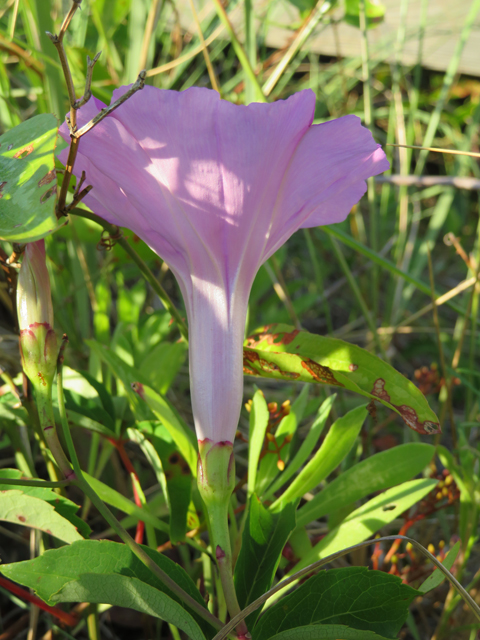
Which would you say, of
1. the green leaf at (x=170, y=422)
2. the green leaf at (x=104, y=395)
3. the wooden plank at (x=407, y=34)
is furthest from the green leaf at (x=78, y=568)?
the wooden plank at (x=407, y=34)

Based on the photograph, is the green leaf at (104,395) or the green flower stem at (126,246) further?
the green leaf at (104,395)

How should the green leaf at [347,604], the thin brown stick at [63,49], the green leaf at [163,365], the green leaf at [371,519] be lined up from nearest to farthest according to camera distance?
the thin brown stick at [63,49], the green leaf at [347,604], the green leaf at [371,519], the green leaf at [163,365]

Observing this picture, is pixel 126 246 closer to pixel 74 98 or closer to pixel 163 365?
pixel 74 98

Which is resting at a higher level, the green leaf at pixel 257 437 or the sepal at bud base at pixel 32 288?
the sepal at bud base at pixel 32 288

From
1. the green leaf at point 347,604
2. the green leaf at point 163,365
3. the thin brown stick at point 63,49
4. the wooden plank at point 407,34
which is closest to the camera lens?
the thin brown stick at point 63,49

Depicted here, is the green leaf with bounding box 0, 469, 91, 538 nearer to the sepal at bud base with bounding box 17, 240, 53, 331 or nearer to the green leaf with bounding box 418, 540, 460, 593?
the sepal at bud base with bounding box 17, 240, 53, 331

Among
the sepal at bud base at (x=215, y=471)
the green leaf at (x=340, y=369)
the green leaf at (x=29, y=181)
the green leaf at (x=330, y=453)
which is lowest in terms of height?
the green leaf at (x=330, y=453)

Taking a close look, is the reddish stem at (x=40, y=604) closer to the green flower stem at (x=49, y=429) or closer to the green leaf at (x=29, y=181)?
the green flower stem at (x=49, y=429)
